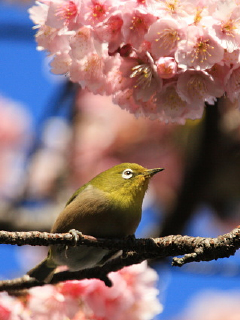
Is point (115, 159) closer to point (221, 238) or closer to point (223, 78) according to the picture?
point (223, 78)

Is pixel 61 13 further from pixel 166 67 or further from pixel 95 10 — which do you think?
pixel 166 67

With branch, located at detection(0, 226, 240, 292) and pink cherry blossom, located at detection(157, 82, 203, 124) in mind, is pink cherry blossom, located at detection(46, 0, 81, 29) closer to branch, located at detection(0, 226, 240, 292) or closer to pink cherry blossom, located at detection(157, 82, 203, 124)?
pink cherry blossom, located at detection(157, 82, 203, 124)

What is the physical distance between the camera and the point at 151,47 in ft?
8.69

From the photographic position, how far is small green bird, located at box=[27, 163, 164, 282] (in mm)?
3180

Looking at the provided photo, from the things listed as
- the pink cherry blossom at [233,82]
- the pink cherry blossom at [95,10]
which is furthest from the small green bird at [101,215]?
the pink cherry blossom at [95,10]

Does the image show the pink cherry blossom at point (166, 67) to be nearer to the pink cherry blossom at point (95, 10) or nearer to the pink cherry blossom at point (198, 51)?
the pink cherry blossom at point (198, 51)

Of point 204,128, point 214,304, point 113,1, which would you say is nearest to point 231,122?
point 204,128

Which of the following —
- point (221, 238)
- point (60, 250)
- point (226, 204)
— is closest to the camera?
point (221, 238)

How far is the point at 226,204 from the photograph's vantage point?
5.67m

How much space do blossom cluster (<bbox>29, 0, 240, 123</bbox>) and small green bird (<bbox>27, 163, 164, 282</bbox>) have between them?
0.53m

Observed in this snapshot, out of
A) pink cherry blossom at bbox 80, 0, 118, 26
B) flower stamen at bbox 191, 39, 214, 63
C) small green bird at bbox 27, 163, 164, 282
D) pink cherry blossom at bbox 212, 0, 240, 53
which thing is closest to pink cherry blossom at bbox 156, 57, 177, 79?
flower stamen at bbox 191, 39, 214, 63

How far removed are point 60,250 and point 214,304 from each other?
4.05 meters

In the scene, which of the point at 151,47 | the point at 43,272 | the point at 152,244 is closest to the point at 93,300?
the point at 43,272

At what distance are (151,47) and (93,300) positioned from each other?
151cm
